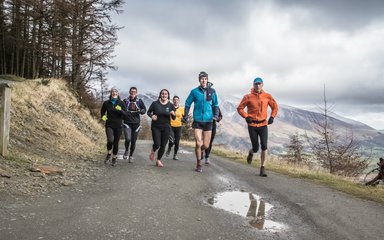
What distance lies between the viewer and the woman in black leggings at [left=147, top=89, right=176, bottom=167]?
Answer: 37.2 ft

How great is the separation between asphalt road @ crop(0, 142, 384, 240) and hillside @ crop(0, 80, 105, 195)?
78cm

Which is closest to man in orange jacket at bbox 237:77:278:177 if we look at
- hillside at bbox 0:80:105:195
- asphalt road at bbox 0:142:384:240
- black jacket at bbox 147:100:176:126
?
asphalt road at bbox 0:142:384:240

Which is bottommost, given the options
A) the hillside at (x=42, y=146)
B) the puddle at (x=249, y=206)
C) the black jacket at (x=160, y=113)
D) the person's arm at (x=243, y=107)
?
the puddle at (x=249, y=206)

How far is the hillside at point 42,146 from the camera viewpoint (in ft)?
24.2

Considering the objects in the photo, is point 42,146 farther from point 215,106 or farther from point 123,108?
point 215,106

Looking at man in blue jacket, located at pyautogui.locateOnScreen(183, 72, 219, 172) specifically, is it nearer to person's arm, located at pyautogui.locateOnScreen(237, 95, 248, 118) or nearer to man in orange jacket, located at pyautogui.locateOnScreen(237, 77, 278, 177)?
person's arm, located at pyautogui.locateOnScreen(237, 95, 248, 118)

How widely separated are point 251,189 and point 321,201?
157 cm

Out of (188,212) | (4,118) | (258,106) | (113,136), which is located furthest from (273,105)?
(4,118)

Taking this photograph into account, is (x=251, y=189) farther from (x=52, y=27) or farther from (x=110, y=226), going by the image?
(x=52, y=27)

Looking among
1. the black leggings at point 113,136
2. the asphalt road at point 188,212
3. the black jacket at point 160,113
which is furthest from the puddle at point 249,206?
the black leggings at point 113,136

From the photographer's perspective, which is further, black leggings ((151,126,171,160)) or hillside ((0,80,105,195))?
black leggings ((151,126,171,160))

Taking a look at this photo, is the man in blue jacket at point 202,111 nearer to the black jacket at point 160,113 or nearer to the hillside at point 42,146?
the black jacket at point 160,113

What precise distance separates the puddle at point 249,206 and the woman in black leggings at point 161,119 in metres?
4.15

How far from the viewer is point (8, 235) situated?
4348mm
